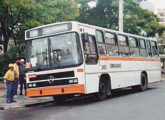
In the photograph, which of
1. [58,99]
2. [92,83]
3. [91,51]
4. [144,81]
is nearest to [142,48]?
[144,81]

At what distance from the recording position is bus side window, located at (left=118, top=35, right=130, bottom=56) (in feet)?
54.4

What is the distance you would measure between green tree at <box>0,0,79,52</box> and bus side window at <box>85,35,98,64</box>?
1285cm

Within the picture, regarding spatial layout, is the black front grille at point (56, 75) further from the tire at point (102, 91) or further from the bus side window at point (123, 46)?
the bus side window at point (123, 46)

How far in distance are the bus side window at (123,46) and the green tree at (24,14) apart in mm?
11042

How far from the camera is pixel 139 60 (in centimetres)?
1869

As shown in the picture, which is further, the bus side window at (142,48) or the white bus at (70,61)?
the bus side window at (142,48)

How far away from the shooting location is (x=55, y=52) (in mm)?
13008

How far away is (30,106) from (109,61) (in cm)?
391

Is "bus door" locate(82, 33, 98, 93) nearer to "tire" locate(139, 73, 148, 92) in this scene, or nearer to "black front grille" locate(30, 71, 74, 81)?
"black front grille" locate(30, 71, 74, 81)

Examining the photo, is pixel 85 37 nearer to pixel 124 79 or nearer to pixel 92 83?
pixel 92 83

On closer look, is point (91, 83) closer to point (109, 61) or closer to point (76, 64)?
point (76, 64)

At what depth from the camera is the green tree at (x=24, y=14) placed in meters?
26.2

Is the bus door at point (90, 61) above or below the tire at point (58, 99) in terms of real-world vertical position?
above

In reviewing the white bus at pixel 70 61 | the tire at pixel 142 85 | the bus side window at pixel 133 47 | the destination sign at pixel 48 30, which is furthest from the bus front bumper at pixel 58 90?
the tire at pixel 142 85
